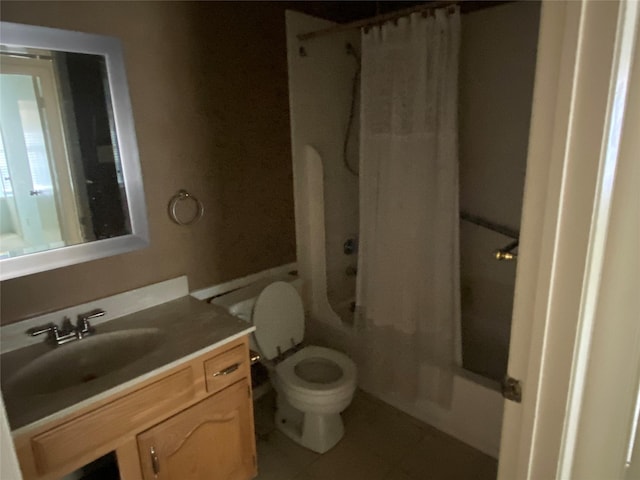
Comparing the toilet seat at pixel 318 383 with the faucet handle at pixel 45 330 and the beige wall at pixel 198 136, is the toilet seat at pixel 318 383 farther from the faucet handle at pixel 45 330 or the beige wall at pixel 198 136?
the faucet handle at pixel 45 330

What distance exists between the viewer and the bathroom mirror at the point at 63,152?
4.55 feet

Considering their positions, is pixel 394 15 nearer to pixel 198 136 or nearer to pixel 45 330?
pixel 198 136

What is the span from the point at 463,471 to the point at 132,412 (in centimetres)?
145

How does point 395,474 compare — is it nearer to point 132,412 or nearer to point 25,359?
point 132,412

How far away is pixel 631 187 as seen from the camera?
65 cm

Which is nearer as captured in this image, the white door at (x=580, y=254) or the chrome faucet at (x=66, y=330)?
the white door at (x=580, y=254)

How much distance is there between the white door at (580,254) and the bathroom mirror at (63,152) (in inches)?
58.1

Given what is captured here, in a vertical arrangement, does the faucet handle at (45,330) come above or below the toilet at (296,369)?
above

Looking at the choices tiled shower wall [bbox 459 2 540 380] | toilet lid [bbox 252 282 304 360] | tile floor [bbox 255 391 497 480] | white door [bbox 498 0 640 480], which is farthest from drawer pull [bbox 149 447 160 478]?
tiled shower wall [bbox 459 2 540 380]

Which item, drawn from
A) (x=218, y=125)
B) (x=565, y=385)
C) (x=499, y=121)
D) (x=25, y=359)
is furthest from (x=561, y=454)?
(x=499, y=121)

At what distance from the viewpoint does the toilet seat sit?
1.89 meters

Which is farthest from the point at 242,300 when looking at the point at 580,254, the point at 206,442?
the point at 580,254

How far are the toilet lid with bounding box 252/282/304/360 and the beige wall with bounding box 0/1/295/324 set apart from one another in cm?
19

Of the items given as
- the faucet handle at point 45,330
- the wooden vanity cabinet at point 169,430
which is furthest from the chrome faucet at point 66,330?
the wooden vanity cabinet at point 169,430
